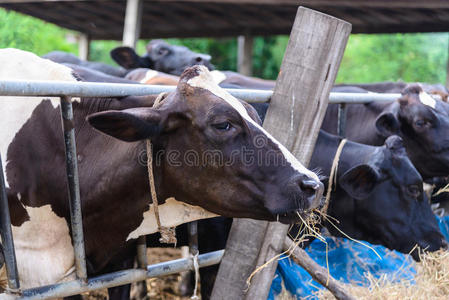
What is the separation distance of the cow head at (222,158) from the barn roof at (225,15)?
4414mm

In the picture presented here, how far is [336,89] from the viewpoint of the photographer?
507 cm

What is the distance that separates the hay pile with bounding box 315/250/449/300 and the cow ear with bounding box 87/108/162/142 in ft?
4.49

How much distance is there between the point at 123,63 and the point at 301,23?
4.41 meters

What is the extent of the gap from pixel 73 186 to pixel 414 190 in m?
2.21

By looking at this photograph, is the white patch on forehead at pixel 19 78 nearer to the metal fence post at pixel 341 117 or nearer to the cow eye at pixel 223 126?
the cow eye at pixel 223 126

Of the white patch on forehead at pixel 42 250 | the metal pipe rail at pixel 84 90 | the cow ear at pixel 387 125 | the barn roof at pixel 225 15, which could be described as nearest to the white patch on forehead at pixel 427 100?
the cow ear at pixel 387 125

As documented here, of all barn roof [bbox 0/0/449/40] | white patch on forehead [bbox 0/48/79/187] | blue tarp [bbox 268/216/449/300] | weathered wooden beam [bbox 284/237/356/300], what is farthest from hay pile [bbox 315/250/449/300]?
barn roof [bbox 0/0/449/40]

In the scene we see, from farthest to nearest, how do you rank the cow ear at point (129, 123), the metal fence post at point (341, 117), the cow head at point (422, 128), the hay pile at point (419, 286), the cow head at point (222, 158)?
1. the cow head at point (422, 128)
2. the metal fence post at point (341, 117)
3. the hay pile at point (419, 286)
4. the cow head at point (222, 158)
5. the cow ear at point (129, 123)

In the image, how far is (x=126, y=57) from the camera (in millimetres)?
6676

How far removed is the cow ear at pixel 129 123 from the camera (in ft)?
6.68

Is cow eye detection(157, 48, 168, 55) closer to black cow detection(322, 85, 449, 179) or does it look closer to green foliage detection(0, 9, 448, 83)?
black cow detection(322, 85, 449, 179)

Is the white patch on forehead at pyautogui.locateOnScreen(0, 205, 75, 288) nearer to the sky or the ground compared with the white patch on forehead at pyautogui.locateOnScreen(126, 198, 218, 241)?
nearer to the ground

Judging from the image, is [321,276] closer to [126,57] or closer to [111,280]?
[111,280]

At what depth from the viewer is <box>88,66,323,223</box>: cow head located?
2155 mm
